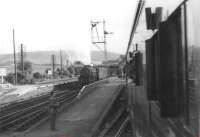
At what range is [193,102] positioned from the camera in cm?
245

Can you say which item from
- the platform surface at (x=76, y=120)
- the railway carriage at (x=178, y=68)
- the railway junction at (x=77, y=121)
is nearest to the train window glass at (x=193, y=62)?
the railway carriage at (x=178, y=68)

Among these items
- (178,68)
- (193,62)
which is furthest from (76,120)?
(193,62)

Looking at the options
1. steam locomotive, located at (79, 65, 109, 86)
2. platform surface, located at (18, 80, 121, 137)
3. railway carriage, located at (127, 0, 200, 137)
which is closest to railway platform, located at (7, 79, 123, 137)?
platform surface, located at (18, 80, 121, 137)

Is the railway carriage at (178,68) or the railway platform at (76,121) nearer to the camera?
the railway carriage at (178,68)

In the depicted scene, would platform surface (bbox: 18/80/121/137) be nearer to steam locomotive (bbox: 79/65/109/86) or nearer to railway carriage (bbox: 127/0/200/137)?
railway carriage (bbox: 127/0/200/137)

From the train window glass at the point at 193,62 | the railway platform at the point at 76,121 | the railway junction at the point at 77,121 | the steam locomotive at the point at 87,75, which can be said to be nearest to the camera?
the train window glass at the point at 193,62

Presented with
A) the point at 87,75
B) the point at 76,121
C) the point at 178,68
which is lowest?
the point at 76,121

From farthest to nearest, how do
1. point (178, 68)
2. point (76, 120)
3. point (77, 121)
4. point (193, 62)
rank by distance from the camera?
point (76, 120)
point (77, 121)
point (178, 68)
point (193, 62)

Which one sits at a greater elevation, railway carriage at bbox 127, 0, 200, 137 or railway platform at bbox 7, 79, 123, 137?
railway carriage at bbox 127, 0, 200, 137

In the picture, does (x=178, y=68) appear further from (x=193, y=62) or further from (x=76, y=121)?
(x=76, y=121)

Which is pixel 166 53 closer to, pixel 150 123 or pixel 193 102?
pixel 193 102

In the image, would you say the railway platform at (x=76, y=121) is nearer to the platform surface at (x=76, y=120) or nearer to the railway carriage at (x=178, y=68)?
the platform surface at (x=76, y=120)

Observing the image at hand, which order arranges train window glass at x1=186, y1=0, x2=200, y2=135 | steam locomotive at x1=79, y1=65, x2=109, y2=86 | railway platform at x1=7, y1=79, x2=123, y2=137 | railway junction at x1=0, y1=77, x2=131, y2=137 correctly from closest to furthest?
train window glass at x1=186, y1=0, x2=200, y2=135 < railway junction at x1=0, y1=77, x2=131, y2=137 < railway platform at x1=7, y1=79, x2=123, y2=137 < steam locomotive at x1=79, y1=65, x2=109, y2=86

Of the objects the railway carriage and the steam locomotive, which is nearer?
the railway carriage
